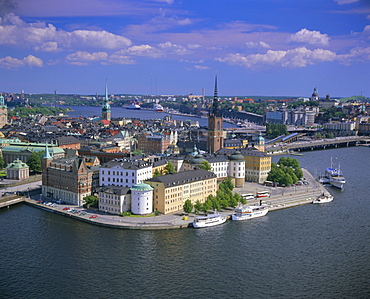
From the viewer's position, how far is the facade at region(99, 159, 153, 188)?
5169cm

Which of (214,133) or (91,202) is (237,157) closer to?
(214,133)

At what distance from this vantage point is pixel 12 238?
4097 centimetres

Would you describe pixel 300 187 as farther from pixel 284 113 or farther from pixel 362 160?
pixel 284 113

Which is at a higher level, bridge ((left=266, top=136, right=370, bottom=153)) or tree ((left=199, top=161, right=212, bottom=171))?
tree ((left=199, top=161, right=212, bottom=171))

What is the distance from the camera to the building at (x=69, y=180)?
168 feet

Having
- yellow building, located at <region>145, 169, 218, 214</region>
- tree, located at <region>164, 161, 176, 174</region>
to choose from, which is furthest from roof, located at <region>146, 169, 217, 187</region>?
tree, located at <region>164, 161, 176, 174</region>

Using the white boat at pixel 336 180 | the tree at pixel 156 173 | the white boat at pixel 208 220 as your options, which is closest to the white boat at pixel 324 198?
the white boat at pixel 336 180

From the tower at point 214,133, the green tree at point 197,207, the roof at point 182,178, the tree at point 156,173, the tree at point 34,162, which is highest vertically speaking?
the tower at point 214,133

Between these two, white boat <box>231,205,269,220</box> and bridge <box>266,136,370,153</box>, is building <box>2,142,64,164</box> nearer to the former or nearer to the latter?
white boat <box>231,205,269,220</box>

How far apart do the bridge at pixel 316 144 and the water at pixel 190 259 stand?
6076cm

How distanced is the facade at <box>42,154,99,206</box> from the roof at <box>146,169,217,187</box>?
25.4 ft

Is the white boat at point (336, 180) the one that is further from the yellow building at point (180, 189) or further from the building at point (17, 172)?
the building at point (17, 172)

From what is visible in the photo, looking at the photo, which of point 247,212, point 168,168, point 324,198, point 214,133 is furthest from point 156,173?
point 214,133

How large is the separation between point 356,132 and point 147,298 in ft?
430
